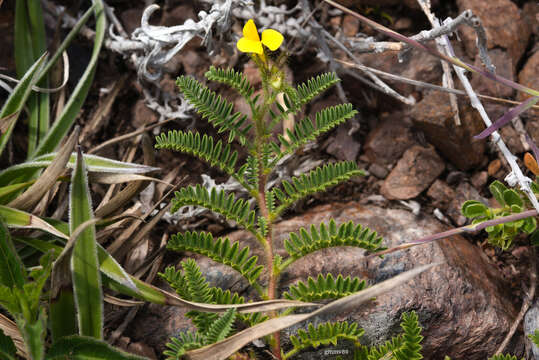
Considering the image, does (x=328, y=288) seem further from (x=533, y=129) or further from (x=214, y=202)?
(x=533, y=129)

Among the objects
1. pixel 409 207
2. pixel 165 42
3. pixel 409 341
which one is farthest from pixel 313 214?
pixel 165 42

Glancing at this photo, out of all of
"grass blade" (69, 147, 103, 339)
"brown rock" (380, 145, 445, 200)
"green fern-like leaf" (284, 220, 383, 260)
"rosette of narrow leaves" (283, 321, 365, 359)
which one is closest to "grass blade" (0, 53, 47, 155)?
"grass blade" (69, 147, 103, 339)

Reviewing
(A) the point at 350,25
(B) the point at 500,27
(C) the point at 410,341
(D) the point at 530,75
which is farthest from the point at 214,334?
(B) the point at 500,27

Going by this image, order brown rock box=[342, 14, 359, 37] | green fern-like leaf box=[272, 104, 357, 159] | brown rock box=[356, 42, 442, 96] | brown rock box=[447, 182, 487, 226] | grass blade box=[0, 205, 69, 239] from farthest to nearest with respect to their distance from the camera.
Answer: brown rock box=[342, 14, 359, 37] → brown rock box=[356, 42, 442, 96] → brown rock box=[447, 182, 487, 226] → green fern-like leaf box=[272, 104, 357, 159] → grass blade box=[0, 205, 69, 239]

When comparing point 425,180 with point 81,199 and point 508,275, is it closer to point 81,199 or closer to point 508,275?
point 508,275

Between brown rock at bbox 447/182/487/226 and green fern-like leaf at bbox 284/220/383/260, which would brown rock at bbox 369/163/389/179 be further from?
green fern-like leaf at bbox 284/220/383/260
